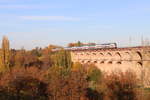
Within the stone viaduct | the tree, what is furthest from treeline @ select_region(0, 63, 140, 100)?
the stone viaduct

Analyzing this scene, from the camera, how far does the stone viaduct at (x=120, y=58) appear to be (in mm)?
29656

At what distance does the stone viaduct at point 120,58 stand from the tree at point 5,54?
14.2 metres

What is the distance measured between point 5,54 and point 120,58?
15.1 meters

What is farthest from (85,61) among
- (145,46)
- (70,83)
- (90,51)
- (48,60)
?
(70,83)

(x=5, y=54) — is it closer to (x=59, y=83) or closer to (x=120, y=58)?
(x=59, y=83)

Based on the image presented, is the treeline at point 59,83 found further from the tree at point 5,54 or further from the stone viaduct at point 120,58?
the stone viaduct at point 120,58

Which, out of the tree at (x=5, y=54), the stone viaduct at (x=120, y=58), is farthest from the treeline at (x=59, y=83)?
the stone viaduct at (x=120, y=58)

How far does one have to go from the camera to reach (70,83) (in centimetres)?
1900

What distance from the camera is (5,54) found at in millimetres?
29844

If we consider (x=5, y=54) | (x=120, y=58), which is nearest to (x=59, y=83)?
(x=5, y=54)

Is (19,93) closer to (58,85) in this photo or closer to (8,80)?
(8,80)

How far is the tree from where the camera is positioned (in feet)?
92.5

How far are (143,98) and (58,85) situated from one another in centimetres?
755

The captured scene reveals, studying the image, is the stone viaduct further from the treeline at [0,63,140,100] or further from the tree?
the tree
